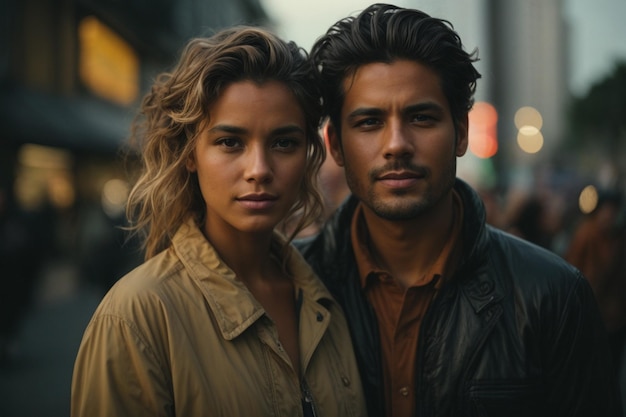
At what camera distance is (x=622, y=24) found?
1407cm

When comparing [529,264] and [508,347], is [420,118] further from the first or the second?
[508,347]

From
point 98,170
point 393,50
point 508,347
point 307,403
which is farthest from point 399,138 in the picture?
point 98,170

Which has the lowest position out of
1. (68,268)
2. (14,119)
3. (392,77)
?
(68,268)

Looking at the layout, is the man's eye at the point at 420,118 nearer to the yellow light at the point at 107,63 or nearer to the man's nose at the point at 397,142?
the man's nose at the point at 397,142

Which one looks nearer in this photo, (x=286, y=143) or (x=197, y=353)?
(x=197, y=353)

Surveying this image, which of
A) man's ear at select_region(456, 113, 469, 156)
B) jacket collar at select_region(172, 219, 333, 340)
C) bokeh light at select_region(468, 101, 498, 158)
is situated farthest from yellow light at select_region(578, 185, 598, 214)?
bokeh light at select_region(468, 101, 498, 158)

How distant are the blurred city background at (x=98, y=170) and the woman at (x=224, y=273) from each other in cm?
72

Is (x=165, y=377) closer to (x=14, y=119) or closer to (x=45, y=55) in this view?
(x=14, y=119)

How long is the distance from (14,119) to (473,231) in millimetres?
13847

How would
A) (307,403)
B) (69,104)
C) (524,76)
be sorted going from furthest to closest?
1. (524,76)
2. (69,104)
3. (307,403)

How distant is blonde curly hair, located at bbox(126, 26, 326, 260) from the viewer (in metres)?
2.76

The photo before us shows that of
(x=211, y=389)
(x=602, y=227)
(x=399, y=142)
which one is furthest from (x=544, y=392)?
(x=602, y=227)

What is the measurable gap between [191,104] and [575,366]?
204cm

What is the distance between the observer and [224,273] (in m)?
2.69
